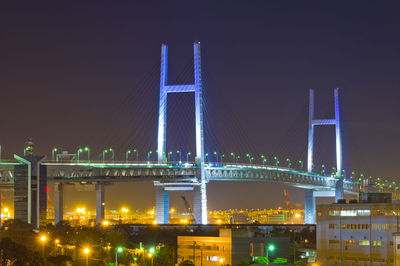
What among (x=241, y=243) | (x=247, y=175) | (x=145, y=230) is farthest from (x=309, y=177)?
(x=241, y=243)

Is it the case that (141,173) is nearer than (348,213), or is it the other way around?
(348,213)

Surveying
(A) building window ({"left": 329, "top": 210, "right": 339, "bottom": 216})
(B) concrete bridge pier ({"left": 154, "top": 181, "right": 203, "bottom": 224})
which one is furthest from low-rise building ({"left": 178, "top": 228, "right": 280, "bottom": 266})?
(B) concrete bridge pier ({"left": 154, "top": 181, "right": 203, "bottom": 224})

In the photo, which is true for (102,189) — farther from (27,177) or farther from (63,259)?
(63,259)

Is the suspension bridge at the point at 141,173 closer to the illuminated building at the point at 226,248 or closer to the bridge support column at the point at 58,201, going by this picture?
the bridge support column at the point at 58,201

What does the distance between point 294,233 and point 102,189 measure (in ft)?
68.6

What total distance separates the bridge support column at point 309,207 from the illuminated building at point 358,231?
A: 39817mm

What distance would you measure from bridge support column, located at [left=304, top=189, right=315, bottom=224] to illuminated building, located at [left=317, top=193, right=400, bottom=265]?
39817 millimetres

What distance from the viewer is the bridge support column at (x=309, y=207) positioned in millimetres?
104250

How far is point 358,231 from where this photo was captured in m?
60.7

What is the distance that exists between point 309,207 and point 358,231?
45859mm

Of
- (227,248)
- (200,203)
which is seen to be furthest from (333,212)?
(200,203)

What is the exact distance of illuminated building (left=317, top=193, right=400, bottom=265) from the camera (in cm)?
5872

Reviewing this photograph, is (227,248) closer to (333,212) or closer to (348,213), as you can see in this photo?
(333,212)

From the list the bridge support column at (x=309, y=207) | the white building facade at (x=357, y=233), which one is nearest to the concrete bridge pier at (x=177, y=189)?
the white building facade at (x=357, y=233)
